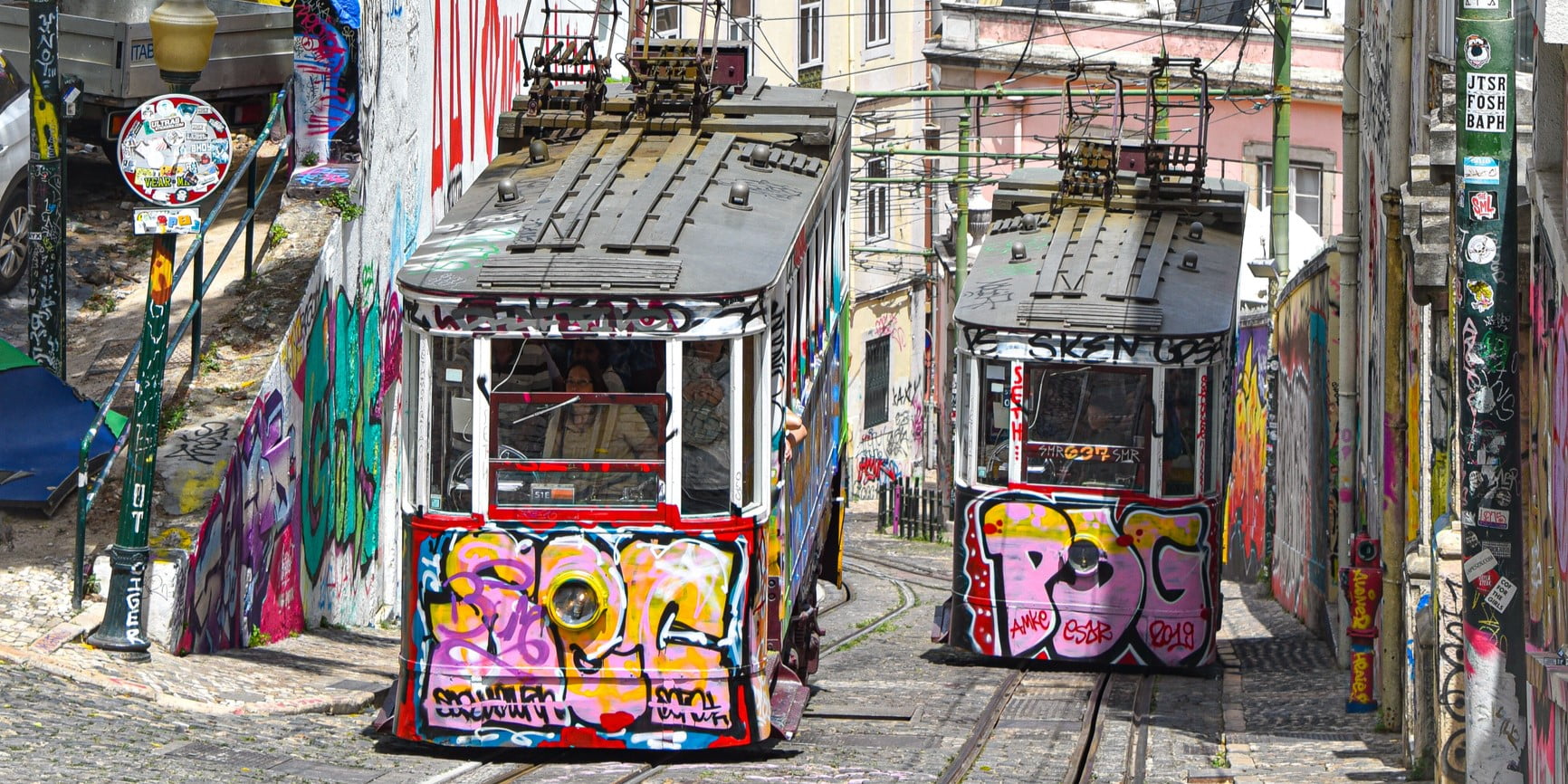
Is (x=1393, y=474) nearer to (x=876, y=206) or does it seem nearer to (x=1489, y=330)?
(x=1489, y=330)

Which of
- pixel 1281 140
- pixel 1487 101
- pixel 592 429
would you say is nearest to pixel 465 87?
pixel 592 429

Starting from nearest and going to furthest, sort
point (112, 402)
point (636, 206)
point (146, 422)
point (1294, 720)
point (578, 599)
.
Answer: point (578, 599), point (636, 206), point (146, 422), point (1294, 720), point (112, 402)

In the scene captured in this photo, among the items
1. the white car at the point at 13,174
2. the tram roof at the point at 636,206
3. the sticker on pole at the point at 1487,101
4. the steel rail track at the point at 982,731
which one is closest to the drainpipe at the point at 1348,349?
the steel rail track at the point at 982,731

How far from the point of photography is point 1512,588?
8742 mm

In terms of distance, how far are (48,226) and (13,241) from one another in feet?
7.78

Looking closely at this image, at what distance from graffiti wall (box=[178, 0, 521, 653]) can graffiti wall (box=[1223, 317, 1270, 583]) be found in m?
12.3

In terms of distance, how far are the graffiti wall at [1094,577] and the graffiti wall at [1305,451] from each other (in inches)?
116

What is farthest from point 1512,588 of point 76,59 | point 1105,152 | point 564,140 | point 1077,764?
point 76,59

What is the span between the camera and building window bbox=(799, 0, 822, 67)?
4394cm

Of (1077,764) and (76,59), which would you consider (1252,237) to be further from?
(1077,764)

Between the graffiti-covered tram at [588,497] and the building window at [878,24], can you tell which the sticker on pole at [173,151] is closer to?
the graffiti-covered tram at [588,497]

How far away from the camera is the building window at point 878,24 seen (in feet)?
138

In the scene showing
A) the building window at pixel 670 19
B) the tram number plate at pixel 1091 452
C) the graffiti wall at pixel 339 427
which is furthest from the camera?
the building window at pixel 670 19

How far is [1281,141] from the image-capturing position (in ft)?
81.0
